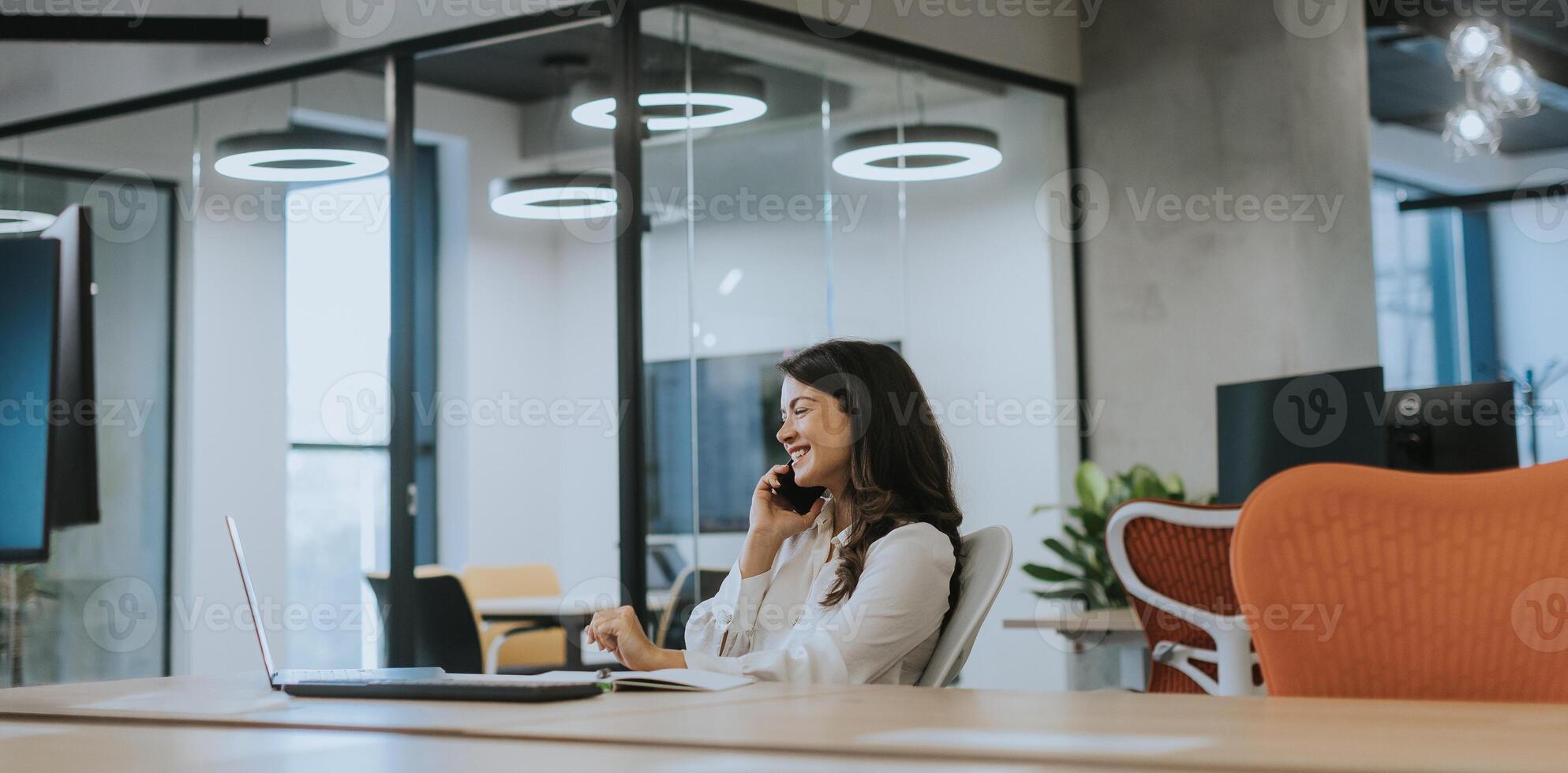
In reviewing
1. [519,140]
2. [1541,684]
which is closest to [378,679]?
[1541,684]

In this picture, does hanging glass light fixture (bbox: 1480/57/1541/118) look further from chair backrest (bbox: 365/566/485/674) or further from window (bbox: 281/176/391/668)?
chair backrest (bbox: 365/566/485/674)

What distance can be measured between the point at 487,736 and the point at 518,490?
480 cm

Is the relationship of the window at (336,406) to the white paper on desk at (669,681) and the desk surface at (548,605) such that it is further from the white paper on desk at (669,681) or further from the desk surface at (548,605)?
the white paper on desk at (669,681)

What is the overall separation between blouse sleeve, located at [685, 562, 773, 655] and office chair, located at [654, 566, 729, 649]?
2.01 meters

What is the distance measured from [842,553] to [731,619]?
293 mm

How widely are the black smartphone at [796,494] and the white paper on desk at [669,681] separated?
3.05 feet

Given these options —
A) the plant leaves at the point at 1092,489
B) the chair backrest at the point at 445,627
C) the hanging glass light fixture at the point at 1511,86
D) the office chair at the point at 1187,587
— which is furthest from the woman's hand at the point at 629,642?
the hanging glass light fixture at the point at 1511,86

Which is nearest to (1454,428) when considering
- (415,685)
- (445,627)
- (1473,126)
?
(415,685)

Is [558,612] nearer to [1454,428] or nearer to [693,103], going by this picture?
[693,103]

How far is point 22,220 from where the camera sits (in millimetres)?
5777

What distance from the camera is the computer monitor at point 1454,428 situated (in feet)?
11.7

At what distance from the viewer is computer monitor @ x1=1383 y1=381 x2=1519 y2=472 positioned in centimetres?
355

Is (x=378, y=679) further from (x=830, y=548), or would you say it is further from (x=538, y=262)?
(x=538, y=262)

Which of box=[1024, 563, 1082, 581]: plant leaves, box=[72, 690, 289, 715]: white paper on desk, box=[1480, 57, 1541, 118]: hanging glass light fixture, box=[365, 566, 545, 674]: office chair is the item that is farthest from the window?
box=[1480, 57, 1541, 118]: hanging glass light fixture
